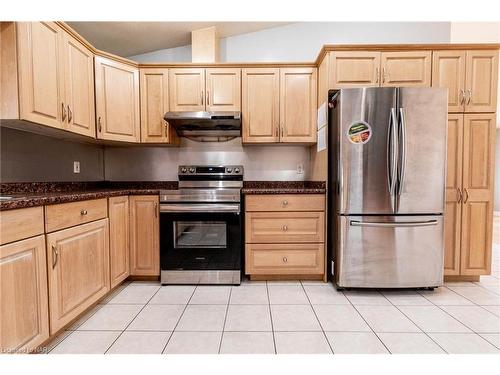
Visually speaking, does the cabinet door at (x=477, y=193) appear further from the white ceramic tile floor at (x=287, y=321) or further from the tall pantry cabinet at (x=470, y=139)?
the white ceramic tile floor at (x=287, y=321)

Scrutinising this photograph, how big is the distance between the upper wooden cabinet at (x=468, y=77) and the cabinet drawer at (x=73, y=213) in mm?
3023

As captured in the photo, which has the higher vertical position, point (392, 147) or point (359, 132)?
point (359, 132)

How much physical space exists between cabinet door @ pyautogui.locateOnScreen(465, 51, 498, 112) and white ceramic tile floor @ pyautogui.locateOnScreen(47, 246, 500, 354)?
162cm

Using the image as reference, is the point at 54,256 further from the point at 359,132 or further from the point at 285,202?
the point at 359,132

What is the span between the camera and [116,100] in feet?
8.01

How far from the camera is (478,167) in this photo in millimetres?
2258

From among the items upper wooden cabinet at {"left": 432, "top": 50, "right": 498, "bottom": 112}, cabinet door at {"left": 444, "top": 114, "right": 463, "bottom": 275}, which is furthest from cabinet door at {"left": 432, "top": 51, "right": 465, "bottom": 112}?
cabinet door at {"left": 444, "top": 114, "right": 463, "bottom": 275}

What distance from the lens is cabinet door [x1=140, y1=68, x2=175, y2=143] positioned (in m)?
2.63

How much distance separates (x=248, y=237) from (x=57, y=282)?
144 cm

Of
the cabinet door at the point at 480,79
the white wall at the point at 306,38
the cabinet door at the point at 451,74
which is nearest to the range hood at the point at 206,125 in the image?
the white wall at the point at 306,38

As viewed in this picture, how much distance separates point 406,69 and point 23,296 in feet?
10.3

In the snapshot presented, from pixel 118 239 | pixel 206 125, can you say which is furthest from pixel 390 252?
pixel 118 239
